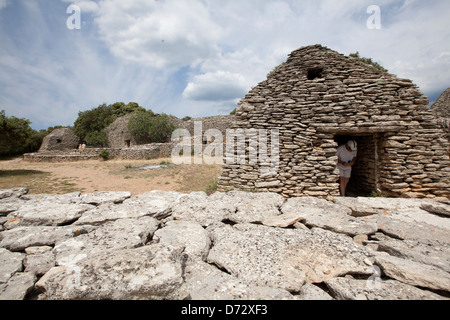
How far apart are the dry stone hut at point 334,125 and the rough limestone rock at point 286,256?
3.41m

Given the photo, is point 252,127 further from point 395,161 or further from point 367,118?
point 395,161

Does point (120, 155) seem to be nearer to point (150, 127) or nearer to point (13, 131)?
point (150, 127)

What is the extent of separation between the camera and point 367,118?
5.84 meters

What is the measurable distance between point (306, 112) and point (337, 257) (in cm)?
456

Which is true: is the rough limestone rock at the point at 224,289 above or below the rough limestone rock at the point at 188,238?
below

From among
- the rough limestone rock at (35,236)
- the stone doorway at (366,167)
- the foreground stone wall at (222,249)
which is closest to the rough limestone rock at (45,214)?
the foreground stone wall at (222,249)

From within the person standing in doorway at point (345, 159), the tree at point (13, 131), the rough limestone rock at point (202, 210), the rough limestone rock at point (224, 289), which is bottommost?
the rough limestone rock at point (224, 289)

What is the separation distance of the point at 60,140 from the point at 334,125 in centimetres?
3431

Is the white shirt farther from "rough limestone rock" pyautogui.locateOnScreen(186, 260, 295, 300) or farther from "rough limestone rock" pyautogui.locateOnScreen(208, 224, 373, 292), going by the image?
"rough limestone rock" pyautogui.locateOnScreen(186, 260, 295, 300)

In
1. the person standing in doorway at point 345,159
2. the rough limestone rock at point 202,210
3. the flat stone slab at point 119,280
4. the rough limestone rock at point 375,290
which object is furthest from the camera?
the person standing in doorway at point 345,159

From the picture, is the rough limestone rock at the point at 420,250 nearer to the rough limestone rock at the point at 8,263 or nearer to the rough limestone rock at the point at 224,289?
the rough limestone rock at the point at 224,289

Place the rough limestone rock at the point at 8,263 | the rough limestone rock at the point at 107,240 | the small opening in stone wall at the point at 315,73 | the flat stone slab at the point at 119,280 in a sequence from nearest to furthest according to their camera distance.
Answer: the flat stone slab at the point at 119,280 → the rough limestone rock at the point at 8,263 → the rough limestone rock at the point at 107,240 → the small opening in stone wall at the point at 315,73

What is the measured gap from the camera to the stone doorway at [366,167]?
20.7ft
